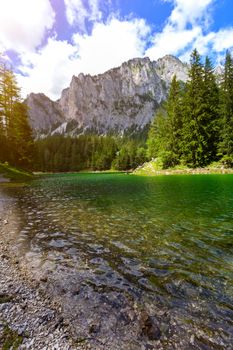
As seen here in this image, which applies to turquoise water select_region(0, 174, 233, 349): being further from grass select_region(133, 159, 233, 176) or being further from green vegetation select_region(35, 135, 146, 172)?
green vegetation select_region(35, 135, 146, 172)

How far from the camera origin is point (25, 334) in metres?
4.43

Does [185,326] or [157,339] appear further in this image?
[185,326]

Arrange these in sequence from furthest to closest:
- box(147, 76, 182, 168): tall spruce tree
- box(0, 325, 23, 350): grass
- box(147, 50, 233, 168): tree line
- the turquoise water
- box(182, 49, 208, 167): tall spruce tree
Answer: box(147, 76, 182, 168): tall spruce tree → box(182, 49, 208, 167): tall spruce tree → box(147, 50, 233, 168): tree line → the turquoise water → box(0, 325, 23, 350): grass

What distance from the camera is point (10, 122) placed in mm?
48844

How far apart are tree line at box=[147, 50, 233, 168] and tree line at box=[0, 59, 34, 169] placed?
120ft

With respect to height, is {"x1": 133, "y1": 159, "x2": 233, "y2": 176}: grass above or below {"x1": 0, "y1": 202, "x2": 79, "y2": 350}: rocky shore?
above

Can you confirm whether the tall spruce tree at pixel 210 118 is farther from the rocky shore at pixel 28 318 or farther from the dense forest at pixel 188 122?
the rocky shore at pixel 28 318

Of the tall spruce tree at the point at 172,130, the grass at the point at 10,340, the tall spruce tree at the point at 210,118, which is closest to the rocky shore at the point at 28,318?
the grass at the point at 10,340

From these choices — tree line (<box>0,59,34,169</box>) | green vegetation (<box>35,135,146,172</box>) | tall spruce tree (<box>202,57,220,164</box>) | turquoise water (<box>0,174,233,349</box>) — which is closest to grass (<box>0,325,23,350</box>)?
turquoise water (<box>0,174,233,349</box>)

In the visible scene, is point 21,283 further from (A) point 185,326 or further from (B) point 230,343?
(B) point 230,343

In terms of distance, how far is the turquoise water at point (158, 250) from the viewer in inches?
216

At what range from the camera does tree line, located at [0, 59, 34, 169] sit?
47.3 m

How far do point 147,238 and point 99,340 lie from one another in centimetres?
624

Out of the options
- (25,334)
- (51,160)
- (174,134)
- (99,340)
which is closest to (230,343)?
(99,340)
